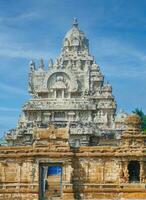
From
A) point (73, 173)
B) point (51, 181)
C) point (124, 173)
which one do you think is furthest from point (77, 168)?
point (51, 181)

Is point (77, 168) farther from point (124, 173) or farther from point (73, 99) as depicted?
point (73, 99)

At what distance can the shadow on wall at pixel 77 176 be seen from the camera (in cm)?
3362

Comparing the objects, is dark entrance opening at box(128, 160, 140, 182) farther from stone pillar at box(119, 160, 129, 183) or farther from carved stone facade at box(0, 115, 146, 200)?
stone pillar at box(119, 160, 129, 183)

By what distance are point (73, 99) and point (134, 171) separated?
36.9m

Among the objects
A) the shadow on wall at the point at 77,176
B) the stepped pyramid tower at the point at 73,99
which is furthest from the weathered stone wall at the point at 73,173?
the stepped pyramid tower at the point at 73,99

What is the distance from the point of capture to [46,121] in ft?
222

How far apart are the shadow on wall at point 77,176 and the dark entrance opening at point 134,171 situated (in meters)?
2.62

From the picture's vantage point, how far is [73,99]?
70.6 meters

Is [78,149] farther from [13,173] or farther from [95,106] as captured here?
[95,106]

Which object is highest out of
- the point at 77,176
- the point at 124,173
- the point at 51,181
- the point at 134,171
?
the point at 51,181

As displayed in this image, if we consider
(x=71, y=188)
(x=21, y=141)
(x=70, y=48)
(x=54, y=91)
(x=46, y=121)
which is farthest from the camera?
(x=70, y=48)

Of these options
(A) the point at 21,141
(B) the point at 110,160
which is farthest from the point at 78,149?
(A) the point at 21,141

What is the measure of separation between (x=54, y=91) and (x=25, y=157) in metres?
39.0

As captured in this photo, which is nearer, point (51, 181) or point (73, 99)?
point (51, 181)
